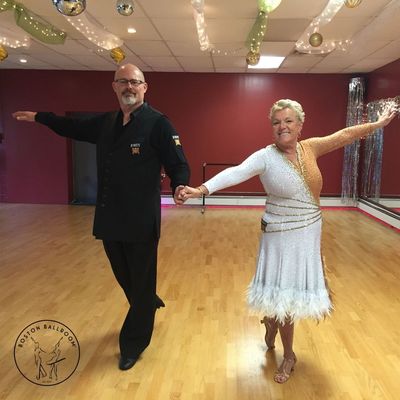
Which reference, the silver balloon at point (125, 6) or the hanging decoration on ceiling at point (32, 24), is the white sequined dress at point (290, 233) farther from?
the hanging decoration on ceiling at point (32, 24)

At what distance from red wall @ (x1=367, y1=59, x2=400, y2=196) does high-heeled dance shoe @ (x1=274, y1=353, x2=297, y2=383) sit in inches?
196

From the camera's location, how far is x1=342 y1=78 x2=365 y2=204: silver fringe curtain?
7.40m

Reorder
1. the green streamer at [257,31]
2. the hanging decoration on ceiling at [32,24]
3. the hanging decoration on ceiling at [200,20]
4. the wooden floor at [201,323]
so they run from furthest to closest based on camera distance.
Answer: the green streamer at [257,31]
the hanging decoration on ceiling at [32,24]
the hanging decoration on ceiling at [200,20]
the wooden floor at [201,323]

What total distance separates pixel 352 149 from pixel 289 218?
6.23 metres

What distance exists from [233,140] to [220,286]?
486 cm

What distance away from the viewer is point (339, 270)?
400 centimetres

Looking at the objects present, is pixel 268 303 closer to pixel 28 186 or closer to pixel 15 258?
pixel 15 258

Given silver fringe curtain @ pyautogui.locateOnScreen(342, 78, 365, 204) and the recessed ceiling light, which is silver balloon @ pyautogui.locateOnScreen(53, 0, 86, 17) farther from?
silver fringe curtain @ pyautogui.locateOnScreen(342, 78, 365, 204)

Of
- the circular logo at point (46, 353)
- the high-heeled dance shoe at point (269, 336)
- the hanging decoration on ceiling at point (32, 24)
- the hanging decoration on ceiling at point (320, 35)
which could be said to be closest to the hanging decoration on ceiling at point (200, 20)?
the hanging decoration on ceiling at point (320, 35)

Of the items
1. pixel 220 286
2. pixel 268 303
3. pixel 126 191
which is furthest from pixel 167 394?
pixel 220 286

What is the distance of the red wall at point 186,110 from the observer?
7742 millimetres

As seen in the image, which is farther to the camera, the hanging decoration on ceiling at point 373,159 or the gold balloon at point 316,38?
the hanging decoration on ceiling at point 373,159

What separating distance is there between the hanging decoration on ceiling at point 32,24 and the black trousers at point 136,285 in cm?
263

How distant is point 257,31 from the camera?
14.5 feet
